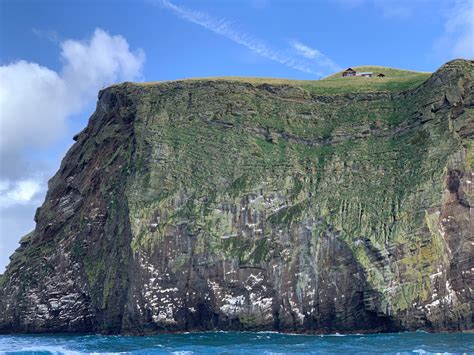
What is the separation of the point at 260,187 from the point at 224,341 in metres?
21.5

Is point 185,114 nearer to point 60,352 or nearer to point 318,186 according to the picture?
point 318,186

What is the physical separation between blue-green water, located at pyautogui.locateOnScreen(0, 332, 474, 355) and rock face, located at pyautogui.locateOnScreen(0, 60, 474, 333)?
3764mm

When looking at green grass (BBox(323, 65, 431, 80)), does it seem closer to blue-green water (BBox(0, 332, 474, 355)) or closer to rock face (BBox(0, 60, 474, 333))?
rock face (BBox(0, 60, 474, 333))

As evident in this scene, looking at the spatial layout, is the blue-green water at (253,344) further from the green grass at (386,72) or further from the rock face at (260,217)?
the green grass at (386,72)

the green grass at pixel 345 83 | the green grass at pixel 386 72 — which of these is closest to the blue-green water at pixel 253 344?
the green grass at pixel 345 83

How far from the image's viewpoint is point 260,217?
8350 centimetres

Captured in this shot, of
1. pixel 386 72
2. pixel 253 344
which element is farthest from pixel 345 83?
pixel 253 344

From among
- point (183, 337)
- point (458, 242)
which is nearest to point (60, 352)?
point (183, 337)

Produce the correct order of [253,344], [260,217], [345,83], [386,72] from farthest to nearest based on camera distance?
1. [386,72]
2. [345,83]
3. [260,217]
4. [253,344]

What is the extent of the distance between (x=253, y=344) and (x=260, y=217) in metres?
19.4

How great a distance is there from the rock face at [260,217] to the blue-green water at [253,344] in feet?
12.3

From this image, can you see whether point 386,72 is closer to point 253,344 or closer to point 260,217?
point 260,217

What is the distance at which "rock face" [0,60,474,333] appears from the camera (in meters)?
76.2

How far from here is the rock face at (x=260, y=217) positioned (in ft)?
250
